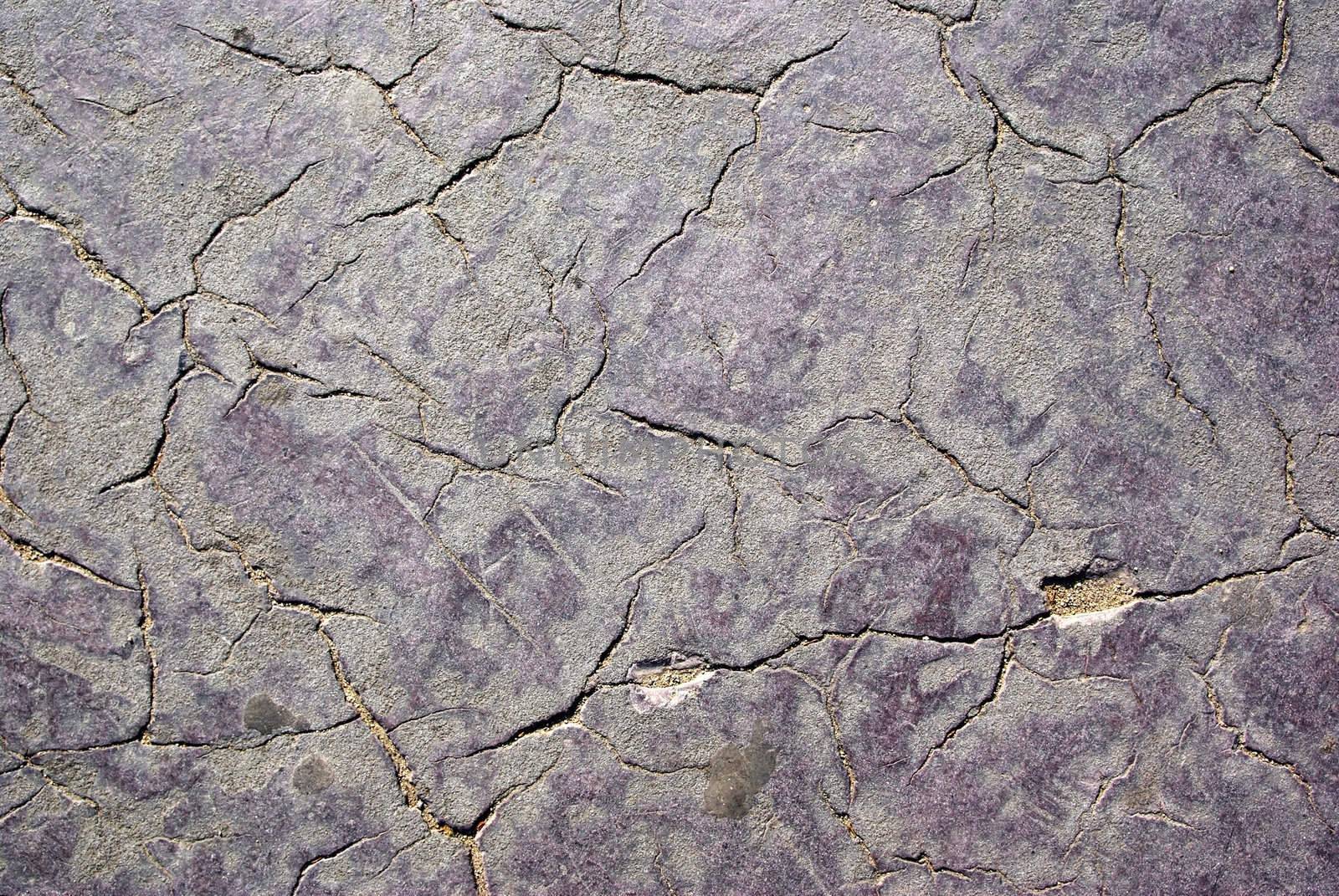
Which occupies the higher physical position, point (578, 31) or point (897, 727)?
point (578, 31)

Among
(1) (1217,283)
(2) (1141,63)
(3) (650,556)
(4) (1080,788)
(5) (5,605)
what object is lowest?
(4) (1080,788)

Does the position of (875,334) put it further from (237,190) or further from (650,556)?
(237,190)

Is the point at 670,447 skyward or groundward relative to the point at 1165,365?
skyward

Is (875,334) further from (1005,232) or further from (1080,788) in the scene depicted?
(1080,788)

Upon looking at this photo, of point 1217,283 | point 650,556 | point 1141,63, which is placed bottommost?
point 1217,283

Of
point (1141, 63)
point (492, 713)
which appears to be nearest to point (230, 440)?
point (492, 713)

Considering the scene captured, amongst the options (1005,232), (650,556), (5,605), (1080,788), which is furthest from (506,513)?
(1080,788)
